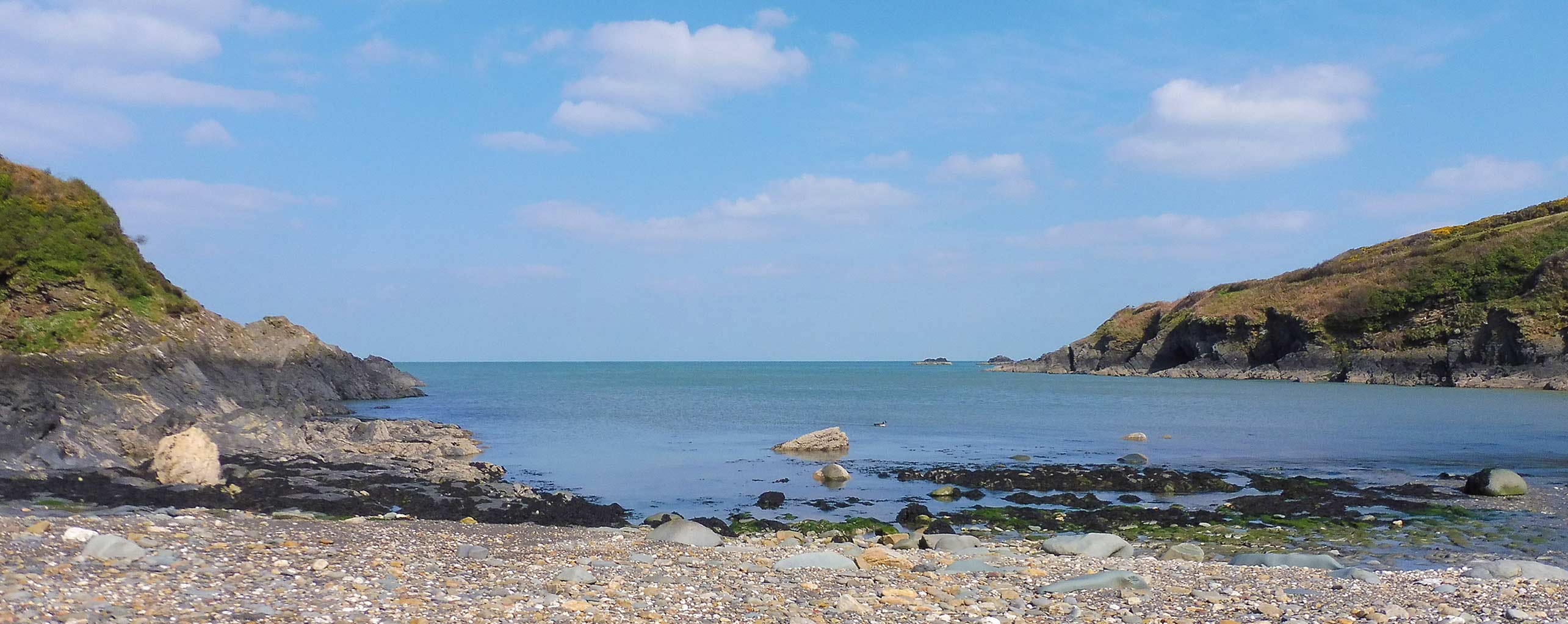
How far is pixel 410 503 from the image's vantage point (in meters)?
19.0

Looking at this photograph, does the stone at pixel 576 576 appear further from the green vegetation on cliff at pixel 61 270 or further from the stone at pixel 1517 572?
the green vegetation on cliff at pixel 61 270

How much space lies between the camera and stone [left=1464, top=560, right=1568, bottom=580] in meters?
12.0

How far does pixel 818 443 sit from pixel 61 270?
23963mm

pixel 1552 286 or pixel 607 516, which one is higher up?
pixel 1552 286

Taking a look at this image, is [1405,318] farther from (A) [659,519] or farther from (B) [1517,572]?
(A) [659,519]

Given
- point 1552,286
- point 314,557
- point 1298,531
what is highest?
point 1552,286

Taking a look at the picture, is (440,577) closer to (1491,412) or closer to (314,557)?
(314,557)

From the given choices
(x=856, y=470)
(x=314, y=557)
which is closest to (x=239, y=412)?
(x=856, y=470)

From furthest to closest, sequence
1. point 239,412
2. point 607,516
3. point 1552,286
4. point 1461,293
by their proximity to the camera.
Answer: point 1461,293, point 1552,286, point 239,412, point 607,516

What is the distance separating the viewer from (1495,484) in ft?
72.5

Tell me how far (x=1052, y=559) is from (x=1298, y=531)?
23.0 ft

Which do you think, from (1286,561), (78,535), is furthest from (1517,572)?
(78,535)

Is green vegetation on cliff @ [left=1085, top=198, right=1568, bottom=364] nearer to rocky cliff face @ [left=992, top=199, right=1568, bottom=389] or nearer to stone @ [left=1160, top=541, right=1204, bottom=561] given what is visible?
rocky cliff face @ [left=992, top=199, right=1568, bottom=389]

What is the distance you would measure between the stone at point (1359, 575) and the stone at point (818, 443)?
850 inches
